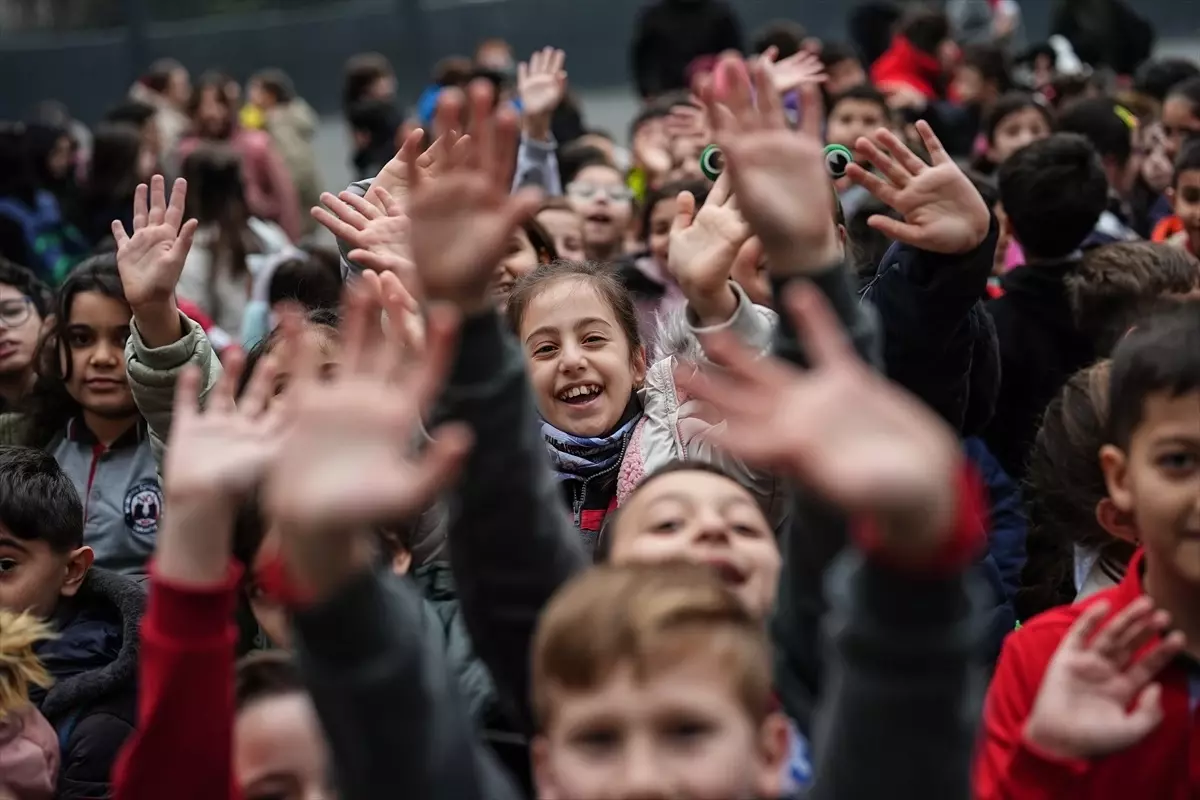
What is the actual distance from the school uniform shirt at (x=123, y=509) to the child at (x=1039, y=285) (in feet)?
7.41

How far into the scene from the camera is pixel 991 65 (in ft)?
34.7

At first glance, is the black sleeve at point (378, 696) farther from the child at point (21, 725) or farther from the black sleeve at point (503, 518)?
the child at point (21, 725)

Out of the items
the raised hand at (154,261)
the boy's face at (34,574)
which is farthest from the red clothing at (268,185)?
the boy's face at (34,574)

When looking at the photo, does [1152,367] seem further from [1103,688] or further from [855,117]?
[855,117]

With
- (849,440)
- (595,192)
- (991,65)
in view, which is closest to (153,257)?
(849,440)

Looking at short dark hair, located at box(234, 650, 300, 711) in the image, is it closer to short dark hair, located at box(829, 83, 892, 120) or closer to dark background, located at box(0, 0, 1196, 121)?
short dark hair, located at box(829, 83, 892, 120)

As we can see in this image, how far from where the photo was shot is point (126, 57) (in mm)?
20391

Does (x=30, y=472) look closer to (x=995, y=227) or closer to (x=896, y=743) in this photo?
(x=995, y=227)

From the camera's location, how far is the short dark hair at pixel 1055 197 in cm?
507

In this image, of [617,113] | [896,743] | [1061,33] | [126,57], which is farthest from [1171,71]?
[126,57]

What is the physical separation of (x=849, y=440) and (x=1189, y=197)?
438 cm

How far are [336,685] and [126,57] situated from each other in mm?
19841

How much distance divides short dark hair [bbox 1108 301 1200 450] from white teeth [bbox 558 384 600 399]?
133 cm

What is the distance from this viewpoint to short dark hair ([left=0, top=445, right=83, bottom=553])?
11.4ft
